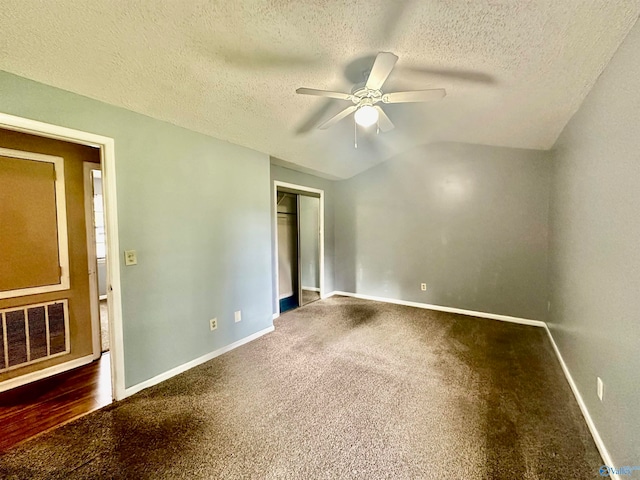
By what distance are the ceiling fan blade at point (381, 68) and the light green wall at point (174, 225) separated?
1780 millimetres

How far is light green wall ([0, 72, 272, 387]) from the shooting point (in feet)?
6.51

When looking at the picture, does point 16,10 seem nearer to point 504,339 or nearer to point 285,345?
point 285,345

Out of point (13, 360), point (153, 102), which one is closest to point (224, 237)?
point (153, 102)

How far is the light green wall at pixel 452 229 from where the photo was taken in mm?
3633

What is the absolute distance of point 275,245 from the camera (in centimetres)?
386

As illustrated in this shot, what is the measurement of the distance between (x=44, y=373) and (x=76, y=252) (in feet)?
3.74

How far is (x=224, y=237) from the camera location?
2.87 m

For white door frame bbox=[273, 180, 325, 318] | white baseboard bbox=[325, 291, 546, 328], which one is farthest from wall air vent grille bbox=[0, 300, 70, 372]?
white baseboard bbox=[325, 291, 546, 328]

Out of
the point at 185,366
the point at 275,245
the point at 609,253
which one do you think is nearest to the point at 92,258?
the point at 185,366

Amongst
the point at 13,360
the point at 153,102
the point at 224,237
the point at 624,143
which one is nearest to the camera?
the point at 624,143

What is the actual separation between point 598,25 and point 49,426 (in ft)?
13.4

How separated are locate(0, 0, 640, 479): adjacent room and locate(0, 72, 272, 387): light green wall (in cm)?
2

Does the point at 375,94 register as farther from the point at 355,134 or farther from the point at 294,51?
the point at 355,134

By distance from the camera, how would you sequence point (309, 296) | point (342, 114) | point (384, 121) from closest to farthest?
1. point (342, 114)
2. point (384, 121)
3. point (309, 296)
